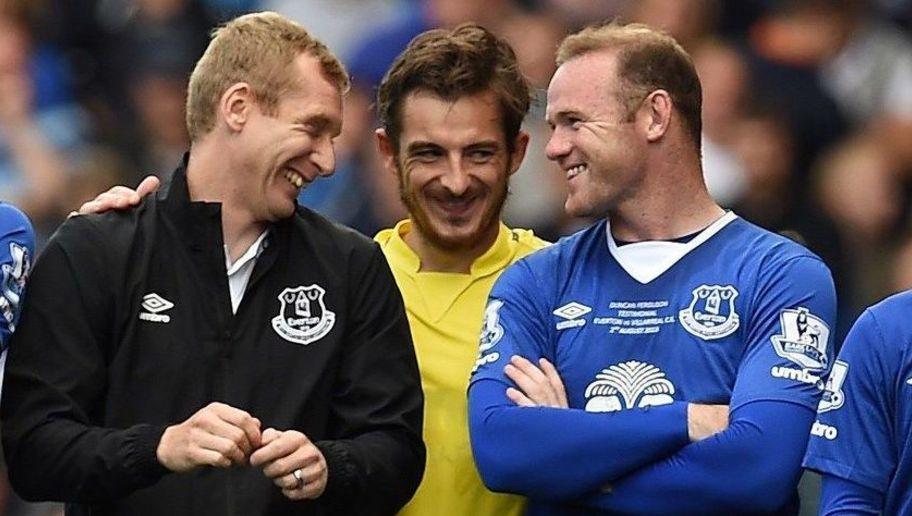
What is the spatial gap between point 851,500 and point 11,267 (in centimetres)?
186

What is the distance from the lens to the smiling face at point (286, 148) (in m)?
4.66

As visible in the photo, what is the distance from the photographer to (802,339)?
14.7ft

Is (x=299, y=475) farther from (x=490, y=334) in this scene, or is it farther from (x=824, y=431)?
(x=824, y=431)

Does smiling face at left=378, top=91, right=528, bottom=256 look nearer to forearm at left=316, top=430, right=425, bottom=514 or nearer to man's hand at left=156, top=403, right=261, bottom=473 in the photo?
forearm at left=316, top=430, right=425, bottom=514

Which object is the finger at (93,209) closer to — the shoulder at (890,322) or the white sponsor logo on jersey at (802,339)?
the white sponsor logo on jersey at (802,339)

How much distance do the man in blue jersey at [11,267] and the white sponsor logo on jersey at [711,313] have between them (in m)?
1.45

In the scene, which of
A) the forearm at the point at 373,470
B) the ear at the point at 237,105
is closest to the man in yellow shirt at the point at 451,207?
the forearm at the point at 373,470

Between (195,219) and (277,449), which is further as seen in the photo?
(195,219)

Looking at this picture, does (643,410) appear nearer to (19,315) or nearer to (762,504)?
(762,504)

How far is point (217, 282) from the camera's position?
15.0 feet

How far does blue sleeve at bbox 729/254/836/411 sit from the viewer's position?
14.5 feet

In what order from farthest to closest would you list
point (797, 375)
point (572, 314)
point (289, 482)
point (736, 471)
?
point (572, 314)
point (797, 375)
point (736, 471)
point (289, 482)

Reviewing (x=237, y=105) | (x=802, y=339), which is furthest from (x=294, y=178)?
(x=802, y=339)

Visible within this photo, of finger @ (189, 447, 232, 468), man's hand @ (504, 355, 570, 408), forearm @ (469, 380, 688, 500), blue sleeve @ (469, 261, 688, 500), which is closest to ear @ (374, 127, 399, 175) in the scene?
blue sleeve @ (469, 261, 688, 500)
